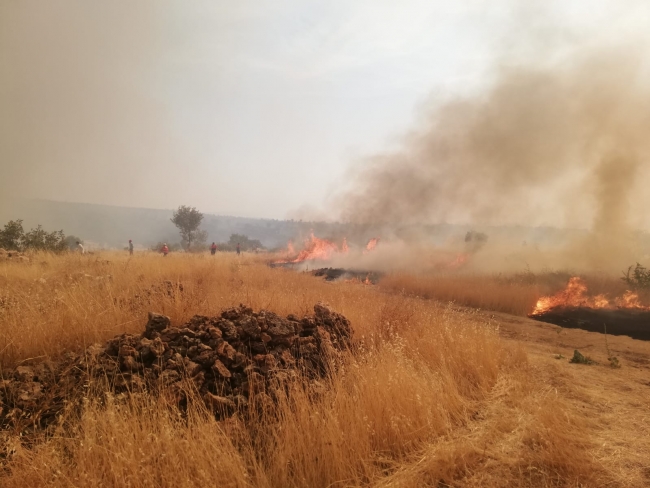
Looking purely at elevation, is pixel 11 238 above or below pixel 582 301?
above

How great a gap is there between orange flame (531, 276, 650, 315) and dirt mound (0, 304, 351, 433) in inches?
547

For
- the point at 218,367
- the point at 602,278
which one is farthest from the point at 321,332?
the point at 602,278

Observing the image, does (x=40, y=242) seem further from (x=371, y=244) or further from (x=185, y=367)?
(x=371, y=244)

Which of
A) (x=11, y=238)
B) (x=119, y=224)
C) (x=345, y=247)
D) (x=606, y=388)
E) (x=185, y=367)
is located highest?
(x=119, y=224)

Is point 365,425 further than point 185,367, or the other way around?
point 185,367

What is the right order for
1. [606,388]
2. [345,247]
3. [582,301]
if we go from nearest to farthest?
1. [606,388]
2. [582,301]
3. [345,247]

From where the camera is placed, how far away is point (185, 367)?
4.07m

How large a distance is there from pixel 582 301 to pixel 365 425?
1723cm

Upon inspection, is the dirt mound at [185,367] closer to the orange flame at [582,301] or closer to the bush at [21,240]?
the orange flame at [582,301]

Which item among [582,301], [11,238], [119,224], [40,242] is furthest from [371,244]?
[119,224]

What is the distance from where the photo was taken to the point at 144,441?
283cm

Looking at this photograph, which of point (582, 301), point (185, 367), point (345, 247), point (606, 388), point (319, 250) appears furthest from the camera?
point (319, 250)

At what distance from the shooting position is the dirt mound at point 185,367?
3672 millimetres

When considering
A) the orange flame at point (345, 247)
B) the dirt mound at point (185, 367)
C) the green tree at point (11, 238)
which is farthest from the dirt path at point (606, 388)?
the green tree at point (11, 238)
